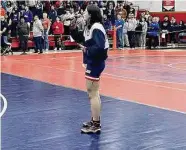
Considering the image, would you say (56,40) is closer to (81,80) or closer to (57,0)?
(57,0)

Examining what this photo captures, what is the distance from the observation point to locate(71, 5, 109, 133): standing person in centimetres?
642

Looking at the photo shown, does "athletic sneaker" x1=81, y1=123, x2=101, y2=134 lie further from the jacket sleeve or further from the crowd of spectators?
the crowd of spectators

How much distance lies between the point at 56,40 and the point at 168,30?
6.78 metres

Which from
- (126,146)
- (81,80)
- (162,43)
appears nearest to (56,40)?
(162,43)

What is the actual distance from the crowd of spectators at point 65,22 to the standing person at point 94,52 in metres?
14.5

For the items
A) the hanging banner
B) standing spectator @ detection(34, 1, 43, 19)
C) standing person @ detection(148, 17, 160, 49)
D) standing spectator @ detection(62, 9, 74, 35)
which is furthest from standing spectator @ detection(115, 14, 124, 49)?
the hanging banner

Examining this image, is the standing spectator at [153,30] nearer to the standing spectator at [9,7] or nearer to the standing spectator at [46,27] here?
the standing spectator at [46,27]

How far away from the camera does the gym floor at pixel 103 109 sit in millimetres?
6176

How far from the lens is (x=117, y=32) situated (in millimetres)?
25547

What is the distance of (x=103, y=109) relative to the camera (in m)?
8.44

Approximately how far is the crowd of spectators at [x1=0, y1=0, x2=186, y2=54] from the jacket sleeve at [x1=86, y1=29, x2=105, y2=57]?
14.7 meters

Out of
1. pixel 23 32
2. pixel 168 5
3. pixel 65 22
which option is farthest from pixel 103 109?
pixel 168 5

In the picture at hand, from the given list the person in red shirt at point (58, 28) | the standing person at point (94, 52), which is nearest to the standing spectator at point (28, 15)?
the person in red shirt at point (58, 28)

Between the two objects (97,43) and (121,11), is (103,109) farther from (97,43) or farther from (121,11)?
(121,11)
